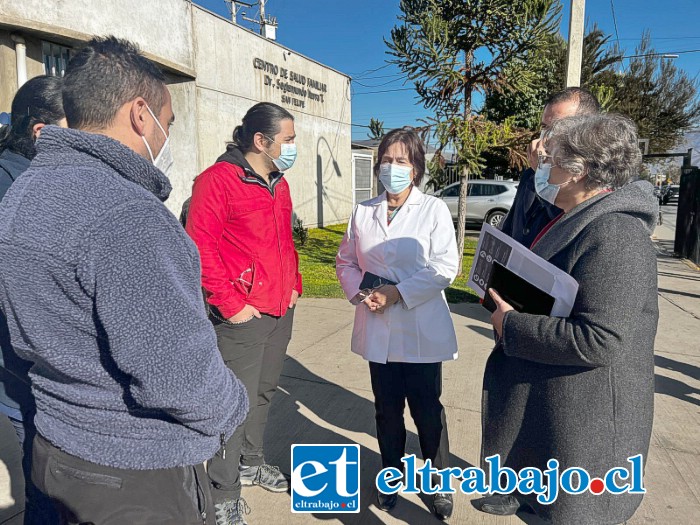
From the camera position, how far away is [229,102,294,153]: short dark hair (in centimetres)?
276

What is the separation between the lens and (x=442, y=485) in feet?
8.70

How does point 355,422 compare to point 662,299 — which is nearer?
point 355,422

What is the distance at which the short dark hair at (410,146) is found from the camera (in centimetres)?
283

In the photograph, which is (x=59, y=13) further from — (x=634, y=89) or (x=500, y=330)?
(x=634, y=89)

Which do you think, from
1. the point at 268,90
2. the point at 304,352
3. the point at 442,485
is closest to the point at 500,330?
the point at 442,485

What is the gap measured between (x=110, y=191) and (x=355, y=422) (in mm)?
2910

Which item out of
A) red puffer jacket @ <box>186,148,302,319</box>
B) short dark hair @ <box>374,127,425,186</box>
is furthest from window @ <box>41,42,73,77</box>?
short dark hair @ <box>374,127,425,186</box>

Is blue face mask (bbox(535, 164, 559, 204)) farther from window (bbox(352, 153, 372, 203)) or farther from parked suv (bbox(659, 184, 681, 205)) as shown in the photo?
parked suv (bbox(659, 184, 681, 205))

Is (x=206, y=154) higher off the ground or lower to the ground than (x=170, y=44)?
lower

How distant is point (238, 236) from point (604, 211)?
67.1 inches

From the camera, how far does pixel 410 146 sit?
283 centimetres

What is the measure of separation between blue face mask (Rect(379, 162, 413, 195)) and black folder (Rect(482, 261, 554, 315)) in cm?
96

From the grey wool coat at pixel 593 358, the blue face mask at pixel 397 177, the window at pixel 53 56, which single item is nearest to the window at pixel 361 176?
the window at pixel 53 56

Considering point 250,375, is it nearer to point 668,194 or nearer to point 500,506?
point 500,506
